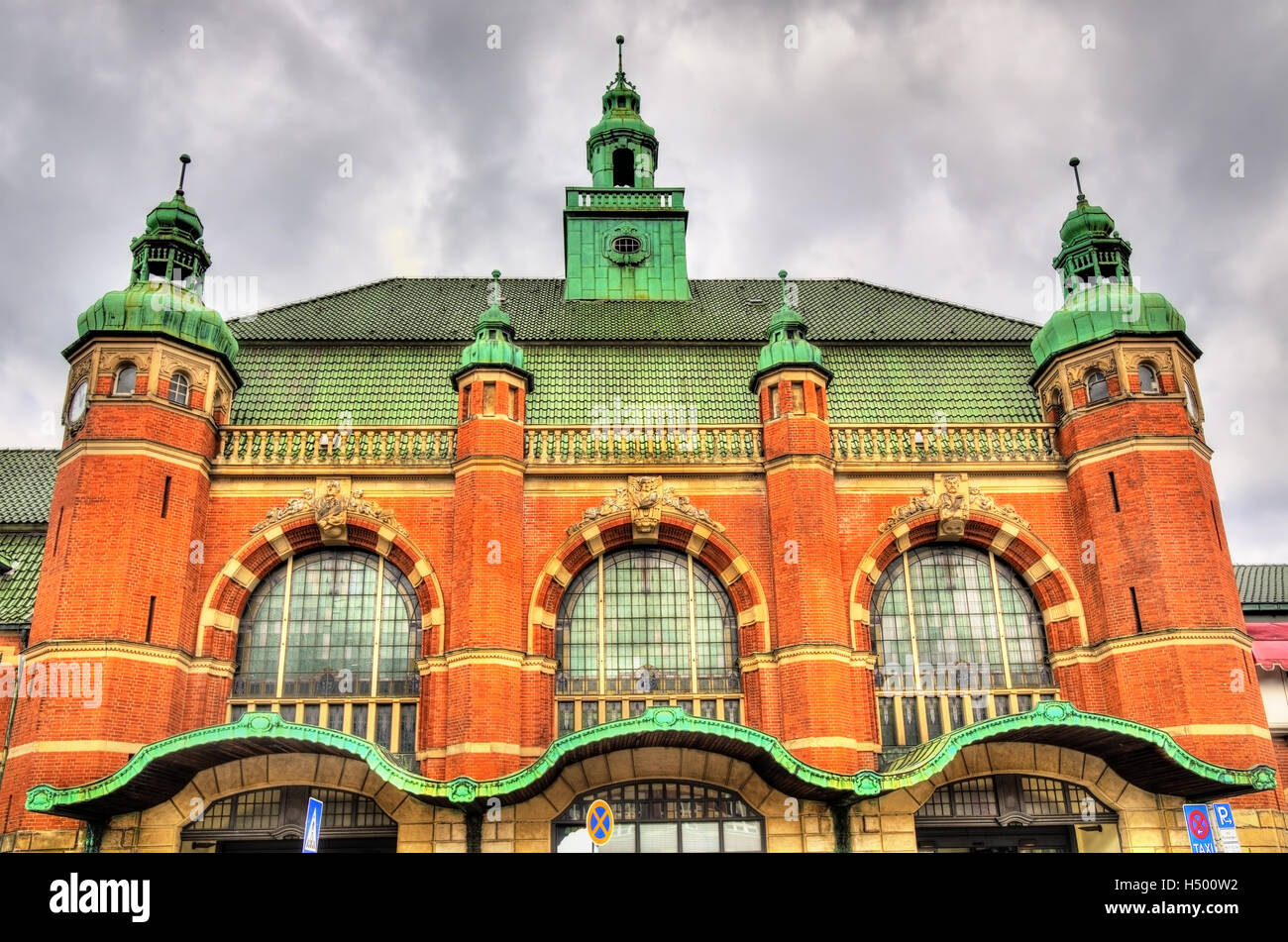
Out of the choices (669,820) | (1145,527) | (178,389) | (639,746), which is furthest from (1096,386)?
(178,389)

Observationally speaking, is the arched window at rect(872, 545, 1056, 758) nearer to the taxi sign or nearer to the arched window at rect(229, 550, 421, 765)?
the taxi sign

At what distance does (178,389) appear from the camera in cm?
2528

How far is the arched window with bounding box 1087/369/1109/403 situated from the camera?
26000 millimetres

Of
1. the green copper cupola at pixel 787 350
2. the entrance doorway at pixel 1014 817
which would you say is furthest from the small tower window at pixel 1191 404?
the entrance doorway at pixel 1014 817

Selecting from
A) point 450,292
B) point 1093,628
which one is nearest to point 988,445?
point 1093,628

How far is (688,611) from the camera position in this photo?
980 inches

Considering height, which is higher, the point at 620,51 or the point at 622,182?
the point at 620,51

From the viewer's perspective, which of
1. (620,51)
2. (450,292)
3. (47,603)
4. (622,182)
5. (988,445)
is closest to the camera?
(47,603)

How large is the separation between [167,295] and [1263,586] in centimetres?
3433

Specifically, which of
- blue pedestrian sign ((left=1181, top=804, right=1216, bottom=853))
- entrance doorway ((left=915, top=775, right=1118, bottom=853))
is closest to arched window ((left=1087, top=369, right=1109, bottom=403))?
entrance doorway ((left=915, top=775, right=1118, bottom=853))

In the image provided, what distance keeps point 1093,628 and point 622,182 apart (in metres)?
24.8

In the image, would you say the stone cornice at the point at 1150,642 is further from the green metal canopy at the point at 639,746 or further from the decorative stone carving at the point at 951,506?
the decorative stone carving at the point at 951,506
